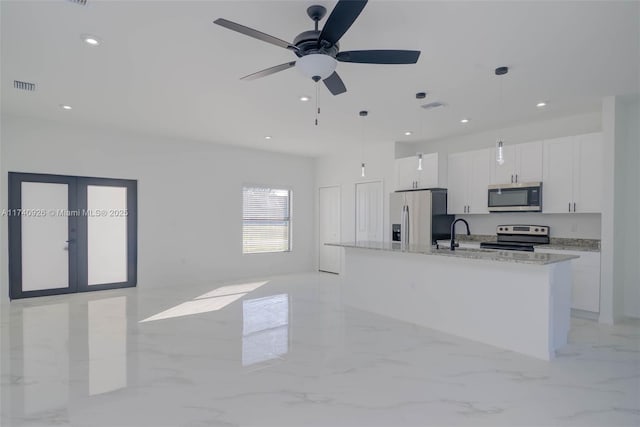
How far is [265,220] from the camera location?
8062mm

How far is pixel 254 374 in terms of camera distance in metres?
2.95

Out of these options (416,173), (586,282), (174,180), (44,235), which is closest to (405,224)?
(416,173)

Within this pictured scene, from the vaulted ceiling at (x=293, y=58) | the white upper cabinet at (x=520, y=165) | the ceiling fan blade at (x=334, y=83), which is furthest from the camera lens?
the white upper cabinet at (x=520, y=165)

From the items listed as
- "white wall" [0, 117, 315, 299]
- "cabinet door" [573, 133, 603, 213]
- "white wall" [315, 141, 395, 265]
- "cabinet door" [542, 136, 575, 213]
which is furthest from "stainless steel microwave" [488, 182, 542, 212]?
"white wall" [0, 117, 315, 299]

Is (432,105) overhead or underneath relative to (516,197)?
overhead

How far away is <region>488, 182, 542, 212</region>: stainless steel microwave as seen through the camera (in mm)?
5117

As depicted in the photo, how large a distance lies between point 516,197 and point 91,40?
5.40m

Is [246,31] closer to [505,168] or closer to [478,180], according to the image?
[505,168]

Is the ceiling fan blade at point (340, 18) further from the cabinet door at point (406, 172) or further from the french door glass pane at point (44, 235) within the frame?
the french door glass pane at point (44, 235)

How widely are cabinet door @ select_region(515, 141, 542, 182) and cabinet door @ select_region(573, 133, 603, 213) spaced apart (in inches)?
17.7

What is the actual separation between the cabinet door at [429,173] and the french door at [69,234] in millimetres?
5043

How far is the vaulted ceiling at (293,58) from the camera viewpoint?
264 cm

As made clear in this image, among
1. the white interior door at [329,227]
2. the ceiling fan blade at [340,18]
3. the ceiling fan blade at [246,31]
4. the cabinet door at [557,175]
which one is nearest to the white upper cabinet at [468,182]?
the cabinet door at [557,175]

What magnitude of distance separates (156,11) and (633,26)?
3551mm
